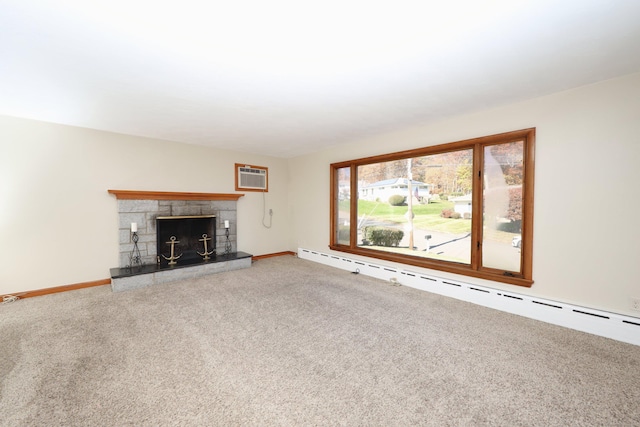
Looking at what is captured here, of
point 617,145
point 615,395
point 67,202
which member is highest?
point 617,145

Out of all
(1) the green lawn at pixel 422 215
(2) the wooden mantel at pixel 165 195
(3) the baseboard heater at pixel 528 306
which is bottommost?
(3) the baseboard heater at pixel 528 306

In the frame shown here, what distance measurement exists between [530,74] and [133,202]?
5238 millimetres

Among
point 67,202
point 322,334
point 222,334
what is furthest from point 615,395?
point 67,202

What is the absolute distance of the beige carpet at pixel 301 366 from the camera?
4.74 feet

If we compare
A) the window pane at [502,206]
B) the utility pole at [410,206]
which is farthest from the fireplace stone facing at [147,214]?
the window pane at [502,206]

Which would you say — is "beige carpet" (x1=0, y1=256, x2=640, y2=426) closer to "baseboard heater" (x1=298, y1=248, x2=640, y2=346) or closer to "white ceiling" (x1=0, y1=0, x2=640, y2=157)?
"baseboard heater" (x1=298, y1=248, x2=640, y2=346)

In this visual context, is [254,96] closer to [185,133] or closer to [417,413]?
[185,133]

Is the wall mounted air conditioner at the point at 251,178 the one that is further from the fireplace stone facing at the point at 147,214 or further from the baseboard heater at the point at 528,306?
the baseboard heater at the point at 528,306

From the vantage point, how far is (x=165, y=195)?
421 cm

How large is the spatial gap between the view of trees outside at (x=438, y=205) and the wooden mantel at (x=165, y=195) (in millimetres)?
2323

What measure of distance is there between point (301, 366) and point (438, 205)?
2859 millimetres

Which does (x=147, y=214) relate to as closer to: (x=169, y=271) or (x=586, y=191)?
(x=169, y=271)

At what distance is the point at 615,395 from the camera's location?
158 cm

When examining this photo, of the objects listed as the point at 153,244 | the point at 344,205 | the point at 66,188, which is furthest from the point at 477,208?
the point at 66,188
